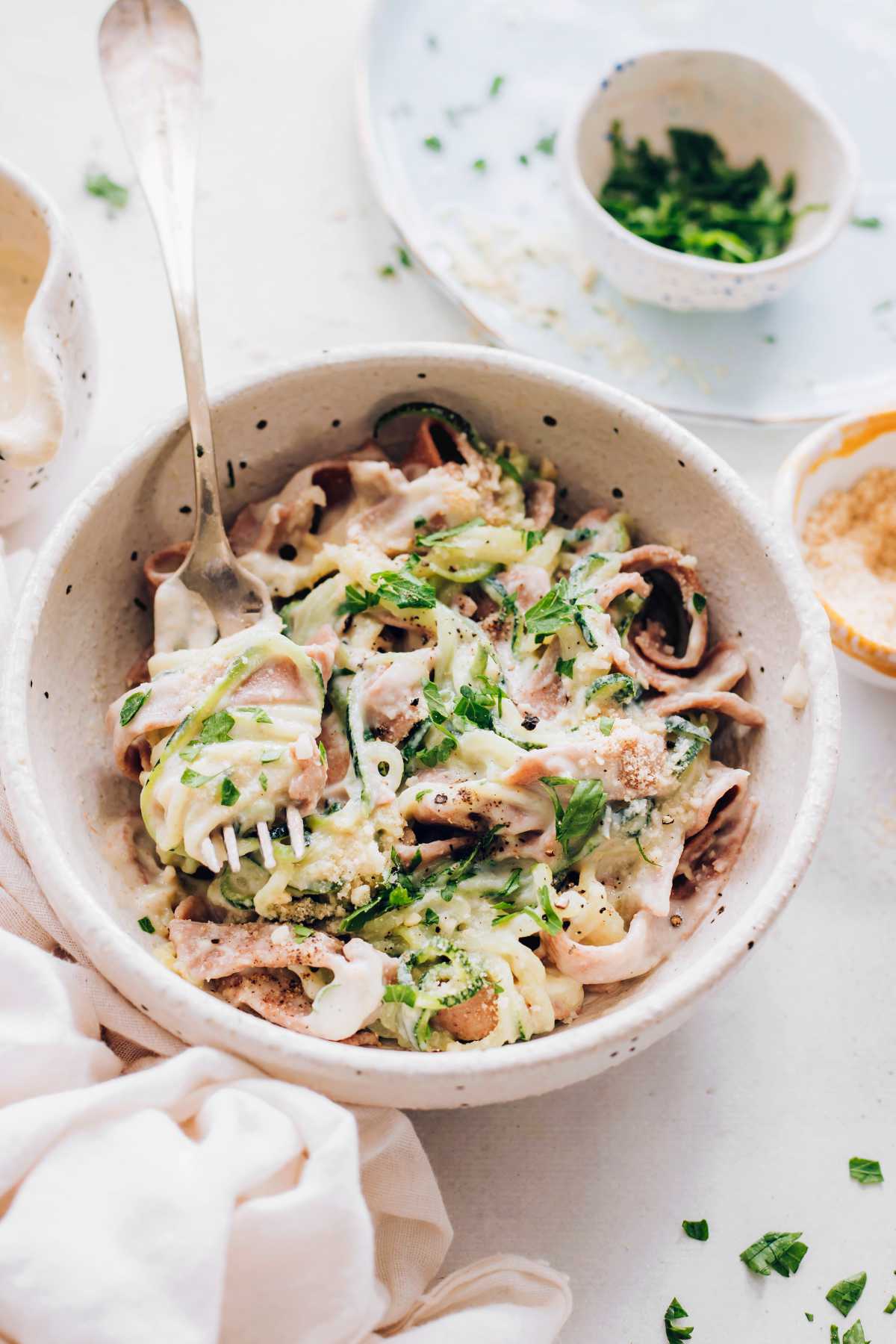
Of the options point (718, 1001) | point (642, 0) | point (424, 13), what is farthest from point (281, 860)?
point (642, 0)

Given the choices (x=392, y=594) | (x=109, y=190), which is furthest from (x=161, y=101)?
(x=392, y=594)

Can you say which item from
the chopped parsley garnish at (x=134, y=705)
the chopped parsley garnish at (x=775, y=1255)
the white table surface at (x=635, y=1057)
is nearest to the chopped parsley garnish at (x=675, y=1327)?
the white table surface at (x=635, y=1057)

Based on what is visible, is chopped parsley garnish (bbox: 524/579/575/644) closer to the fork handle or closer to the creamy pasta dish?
the creamy pasta dish

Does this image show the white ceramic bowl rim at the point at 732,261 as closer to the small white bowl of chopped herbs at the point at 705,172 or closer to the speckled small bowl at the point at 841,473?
the small white bowl of chopped herbs at the point at 705,172

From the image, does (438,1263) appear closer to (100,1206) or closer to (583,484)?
(100,1206)

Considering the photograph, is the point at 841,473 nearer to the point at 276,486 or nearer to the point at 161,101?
the point at 276,486

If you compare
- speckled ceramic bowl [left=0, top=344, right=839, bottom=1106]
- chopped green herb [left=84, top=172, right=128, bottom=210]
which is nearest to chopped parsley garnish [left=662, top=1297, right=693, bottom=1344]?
speckled ceramic bowl [left=0, top=344, right=839, bottom=1106]
